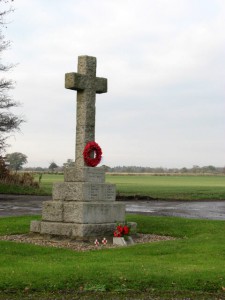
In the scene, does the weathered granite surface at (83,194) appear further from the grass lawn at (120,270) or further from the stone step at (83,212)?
the grass lawn at (120,270)

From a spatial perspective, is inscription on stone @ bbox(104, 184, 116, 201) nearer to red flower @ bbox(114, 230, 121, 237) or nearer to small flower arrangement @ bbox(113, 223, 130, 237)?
small flower arrangement @ bbox(113, 223, 130, 237)

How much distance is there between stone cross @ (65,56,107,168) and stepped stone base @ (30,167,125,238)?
537 mm

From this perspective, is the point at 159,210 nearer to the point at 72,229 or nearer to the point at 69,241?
the point at 72,229

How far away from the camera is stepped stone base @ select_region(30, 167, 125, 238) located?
49.6 feet

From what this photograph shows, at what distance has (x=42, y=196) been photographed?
112 ft

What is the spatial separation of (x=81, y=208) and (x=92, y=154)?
1727 mm

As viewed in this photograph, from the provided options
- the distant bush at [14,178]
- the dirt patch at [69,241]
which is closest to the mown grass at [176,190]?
the distant bush at [14,178]

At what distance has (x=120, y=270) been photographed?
33.4 feet

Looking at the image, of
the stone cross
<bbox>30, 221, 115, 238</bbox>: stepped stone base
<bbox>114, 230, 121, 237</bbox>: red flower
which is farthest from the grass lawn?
the stone cross

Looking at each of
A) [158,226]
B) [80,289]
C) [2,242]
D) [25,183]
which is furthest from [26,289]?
[25,183]

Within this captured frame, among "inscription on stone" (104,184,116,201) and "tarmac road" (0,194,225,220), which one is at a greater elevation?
"inscription on stone" (104,184,116,201)

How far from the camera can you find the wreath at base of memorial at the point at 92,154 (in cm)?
1584

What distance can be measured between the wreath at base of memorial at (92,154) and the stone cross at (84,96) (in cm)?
16

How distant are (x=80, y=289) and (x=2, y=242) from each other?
5524 mm
